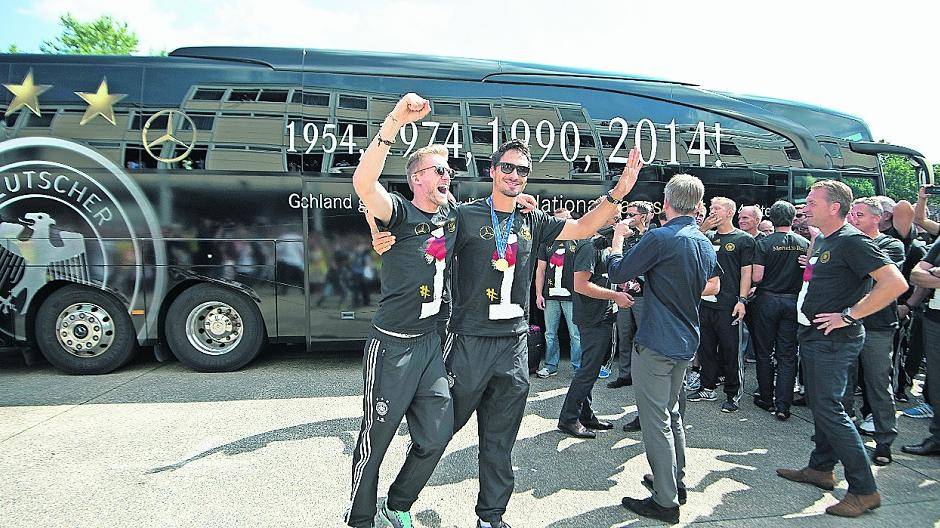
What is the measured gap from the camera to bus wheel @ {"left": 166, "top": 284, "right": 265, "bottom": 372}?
6219 millimetres

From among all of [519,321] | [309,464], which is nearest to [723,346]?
[519,321]

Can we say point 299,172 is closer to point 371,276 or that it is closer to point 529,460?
point 371,276

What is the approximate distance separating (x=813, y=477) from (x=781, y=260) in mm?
2169

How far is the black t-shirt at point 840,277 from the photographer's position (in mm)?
3328

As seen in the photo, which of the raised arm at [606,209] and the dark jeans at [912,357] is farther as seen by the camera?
the dark jeans at [912,357]

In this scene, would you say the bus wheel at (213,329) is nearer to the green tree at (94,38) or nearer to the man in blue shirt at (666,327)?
the man in blue shirt at (666,327)

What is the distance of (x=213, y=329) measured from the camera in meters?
6.34

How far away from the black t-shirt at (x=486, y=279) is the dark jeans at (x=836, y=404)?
1982mm

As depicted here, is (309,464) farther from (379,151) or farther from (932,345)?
(932,345)

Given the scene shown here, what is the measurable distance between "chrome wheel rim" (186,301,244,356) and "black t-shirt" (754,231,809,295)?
5.68 meters

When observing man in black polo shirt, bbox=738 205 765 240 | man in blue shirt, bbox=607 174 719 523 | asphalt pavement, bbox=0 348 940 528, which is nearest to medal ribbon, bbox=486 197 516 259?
man in blue shirt, bbox=607 174 719 523

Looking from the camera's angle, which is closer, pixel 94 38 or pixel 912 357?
pixel 912 357

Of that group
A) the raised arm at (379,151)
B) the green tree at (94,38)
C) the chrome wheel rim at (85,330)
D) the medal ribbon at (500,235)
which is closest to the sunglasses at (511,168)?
the medal ribbon at (500,235)

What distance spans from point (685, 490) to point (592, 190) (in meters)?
4.01
